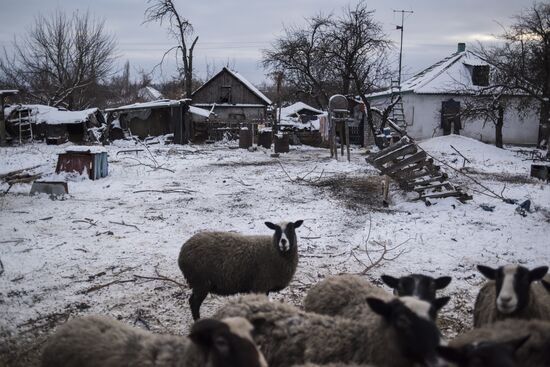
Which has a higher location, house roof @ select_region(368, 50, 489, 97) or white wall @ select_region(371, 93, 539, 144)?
house roof @ select_region(368, 50, 489, 97)

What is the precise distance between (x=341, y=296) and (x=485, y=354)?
1704mm

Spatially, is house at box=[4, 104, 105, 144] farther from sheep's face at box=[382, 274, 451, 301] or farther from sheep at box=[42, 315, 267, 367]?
sheep's face at box=[382, 274, 451, 301]

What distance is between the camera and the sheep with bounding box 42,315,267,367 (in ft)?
8.59

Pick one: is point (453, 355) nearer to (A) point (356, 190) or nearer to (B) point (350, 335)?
(B) point (350, 335)

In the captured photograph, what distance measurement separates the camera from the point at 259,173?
1611 centimetres

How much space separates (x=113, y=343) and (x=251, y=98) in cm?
3739

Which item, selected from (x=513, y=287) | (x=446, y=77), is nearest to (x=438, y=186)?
(x=513, y=287)

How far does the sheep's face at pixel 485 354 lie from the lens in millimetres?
2646

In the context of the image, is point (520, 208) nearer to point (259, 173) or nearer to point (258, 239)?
point (258, 239)

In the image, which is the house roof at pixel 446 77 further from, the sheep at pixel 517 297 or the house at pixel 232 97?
the sheep at pixel 517 297

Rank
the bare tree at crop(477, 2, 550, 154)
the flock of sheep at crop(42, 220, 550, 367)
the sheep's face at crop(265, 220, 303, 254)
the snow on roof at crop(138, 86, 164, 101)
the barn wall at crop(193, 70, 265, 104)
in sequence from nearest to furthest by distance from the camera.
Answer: the flock of sheep at crop(42, 220, 550, 367), the sheep's face at crop(265, 220, 303, 254), the bare tree at crop(477, 2, 550, 154), the barn wall at crop(193, 70, 265, 104), the snow on roof at crop(138, 86, 164, 101)

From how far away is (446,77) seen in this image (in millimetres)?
33531

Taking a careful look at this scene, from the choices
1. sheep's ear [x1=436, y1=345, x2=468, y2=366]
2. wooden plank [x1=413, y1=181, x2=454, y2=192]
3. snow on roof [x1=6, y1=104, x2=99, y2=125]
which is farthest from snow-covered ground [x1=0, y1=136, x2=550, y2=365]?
snow on roof [x1=6, y1=104, x2=99, y2=125]

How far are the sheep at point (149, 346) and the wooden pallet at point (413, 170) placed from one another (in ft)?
29.9
